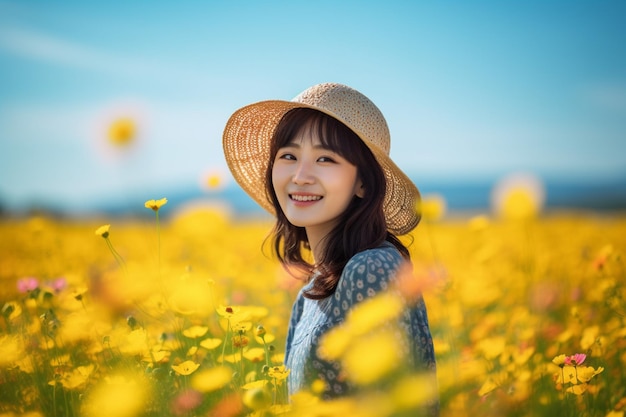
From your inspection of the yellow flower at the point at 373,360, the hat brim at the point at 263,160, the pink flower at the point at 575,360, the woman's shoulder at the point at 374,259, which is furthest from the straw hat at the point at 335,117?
the yellow flower at the point at 373,360

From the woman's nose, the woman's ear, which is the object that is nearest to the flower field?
the woman's ear

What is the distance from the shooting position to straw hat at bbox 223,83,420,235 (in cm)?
170

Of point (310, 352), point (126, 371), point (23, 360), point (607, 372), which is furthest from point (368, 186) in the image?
point (23, 360)

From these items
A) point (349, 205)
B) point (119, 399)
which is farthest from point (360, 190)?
point (119, 399)

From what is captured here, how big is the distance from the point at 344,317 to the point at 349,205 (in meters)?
0.42

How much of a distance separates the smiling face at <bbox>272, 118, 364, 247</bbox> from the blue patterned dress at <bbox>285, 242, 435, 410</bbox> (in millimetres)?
198

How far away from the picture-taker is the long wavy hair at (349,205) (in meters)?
1.70

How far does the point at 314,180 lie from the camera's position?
171 centimetres

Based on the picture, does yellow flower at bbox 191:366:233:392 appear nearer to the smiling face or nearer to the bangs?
the smiling face

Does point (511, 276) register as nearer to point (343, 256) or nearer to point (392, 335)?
point (343, 256)

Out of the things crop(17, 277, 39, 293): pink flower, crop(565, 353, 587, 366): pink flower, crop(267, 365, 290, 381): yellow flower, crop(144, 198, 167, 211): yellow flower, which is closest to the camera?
crop(267, 365, 290, 381): yellow flower

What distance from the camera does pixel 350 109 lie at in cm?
170

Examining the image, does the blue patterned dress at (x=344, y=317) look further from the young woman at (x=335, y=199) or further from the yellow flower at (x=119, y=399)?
the yellow flower at (x=119, y=399)

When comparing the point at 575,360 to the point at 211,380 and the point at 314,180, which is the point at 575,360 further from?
the point at 211,380
